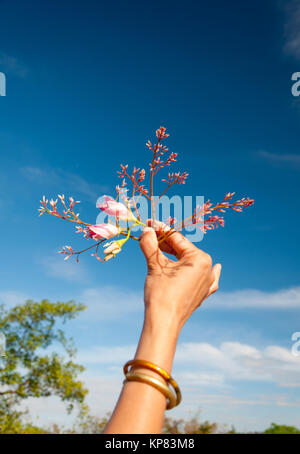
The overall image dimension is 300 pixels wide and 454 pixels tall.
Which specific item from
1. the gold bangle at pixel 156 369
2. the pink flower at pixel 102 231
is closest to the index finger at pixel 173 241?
the pink flower at pixel 102 231

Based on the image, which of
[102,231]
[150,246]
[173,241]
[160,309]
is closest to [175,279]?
[160,309]

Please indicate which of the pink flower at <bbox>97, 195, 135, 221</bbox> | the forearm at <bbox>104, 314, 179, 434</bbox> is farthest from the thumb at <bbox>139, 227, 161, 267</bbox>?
the forearm at <bbox>104, 314, 179, 434</bbox>

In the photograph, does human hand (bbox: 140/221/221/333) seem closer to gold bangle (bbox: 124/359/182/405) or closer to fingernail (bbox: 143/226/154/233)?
fingernail (bbox: 143/226/154/233)

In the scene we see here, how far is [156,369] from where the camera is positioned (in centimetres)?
180

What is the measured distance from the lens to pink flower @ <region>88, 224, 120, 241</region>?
2.95 metres

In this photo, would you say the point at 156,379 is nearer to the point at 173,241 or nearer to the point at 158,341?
the point at 158,341

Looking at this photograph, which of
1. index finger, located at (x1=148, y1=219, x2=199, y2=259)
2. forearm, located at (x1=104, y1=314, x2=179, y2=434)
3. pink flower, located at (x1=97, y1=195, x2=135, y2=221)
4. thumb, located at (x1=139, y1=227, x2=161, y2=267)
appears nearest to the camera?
forearm, located at (x1=104, y1=314, x2=179, y2=434)

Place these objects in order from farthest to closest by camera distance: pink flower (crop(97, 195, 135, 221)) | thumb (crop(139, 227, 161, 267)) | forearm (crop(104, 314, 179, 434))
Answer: pink flower (crop(97, 195, 135, 221))
thumb (crop(139, 227, 161, 267))
forearm (crop(104, 314, 179, 434))

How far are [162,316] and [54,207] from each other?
1519 mm
